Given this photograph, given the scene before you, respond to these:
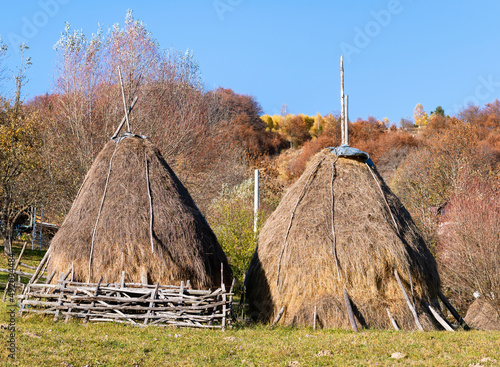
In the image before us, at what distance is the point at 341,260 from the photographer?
11289 millimetres

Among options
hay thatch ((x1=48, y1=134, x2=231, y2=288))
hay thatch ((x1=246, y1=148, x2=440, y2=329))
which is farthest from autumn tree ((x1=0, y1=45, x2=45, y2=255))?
hay thatch ((x1=246, y1=148, x2=440, y2=329))

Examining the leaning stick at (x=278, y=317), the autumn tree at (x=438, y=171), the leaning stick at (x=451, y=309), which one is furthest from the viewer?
the autumn tree at (x=438, y=171)

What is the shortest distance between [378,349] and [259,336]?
2.39 metres

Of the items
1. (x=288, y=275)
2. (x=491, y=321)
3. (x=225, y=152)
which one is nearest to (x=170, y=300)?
(x=288, y=275)

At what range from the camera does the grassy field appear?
810 cm

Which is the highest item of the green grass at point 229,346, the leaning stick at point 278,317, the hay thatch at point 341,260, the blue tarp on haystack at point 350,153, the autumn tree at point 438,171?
the autumn tree at point 438,171

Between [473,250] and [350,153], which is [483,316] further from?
[350,153]

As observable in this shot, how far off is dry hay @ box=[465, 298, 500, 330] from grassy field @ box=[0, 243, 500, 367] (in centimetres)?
610

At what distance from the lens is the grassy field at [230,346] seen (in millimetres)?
8102

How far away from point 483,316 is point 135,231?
12033 mm

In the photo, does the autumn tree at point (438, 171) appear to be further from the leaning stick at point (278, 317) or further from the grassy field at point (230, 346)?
the grassy field at point (230, 346)

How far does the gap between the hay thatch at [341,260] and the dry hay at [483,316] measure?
502 centimetres

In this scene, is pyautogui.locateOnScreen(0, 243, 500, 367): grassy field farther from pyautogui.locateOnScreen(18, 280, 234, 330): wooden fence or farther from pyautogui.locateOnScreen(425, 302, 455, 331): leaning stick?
pyautogui.locateOnScreen(425, 302, 455, 331): leaning stick

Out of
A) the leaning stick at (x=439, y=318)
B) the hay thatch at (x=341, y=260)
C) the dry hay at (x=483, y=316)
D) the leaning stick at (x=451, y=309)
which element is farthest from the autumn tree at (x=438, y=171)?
the leaning stick at (x=439, y=318)
